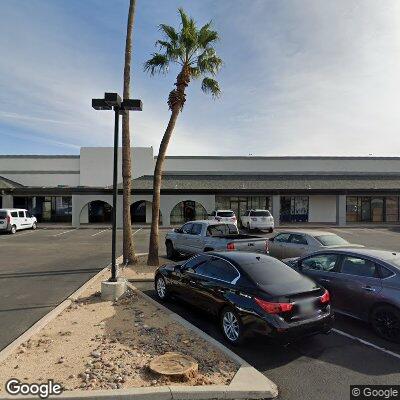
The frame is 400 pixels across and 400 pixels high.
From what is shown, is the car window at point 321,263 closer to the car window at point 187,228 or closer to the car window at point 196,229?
the car window at point 196,229

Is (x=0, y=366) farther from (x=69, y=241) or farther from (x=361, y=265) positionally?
(x=69, y=241)

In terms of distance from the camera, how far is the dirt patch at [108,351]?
4777 mm

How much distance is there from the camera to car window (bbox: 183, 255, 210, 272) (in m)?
7.65

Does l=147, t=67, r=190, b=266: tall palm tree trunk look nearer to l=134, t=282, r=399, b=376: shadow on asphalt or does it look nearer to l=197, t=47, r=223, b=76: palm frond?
l=197, t=47, r=223, b=76: palm frond

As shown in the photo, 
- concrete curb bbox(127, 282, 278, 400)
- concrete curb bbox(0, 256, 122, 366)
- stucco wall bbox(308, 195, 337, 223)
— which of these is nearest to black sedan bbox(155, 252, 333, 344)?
concrete curb bbox(127, 282, 278, 400)

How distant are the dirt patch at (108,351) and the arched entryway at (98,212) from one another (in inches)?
1160

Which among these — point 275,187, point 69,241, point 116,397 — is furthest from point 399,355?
point 275,187

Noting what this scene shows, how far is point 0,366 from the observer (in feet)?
16.6

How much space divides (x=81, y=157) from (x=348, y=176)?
28907 millimetres

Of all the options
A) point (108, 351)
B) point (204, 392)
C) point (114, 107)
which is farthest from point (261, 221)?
point (204, 392)

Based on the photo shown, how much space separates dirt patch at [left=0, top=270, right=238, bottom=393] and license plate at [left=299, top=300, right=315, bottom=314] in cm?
142

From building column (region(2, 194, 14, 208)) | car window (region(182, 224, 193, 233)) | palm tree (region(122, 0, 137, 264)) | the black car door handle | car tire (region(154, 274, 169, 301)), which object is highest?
palm tree (region(122, 0, 137, 264))

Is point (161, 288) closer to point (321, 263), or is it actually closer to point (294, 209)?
point (321, 263)

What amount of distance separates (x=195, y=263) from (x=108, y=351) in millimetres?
2707
